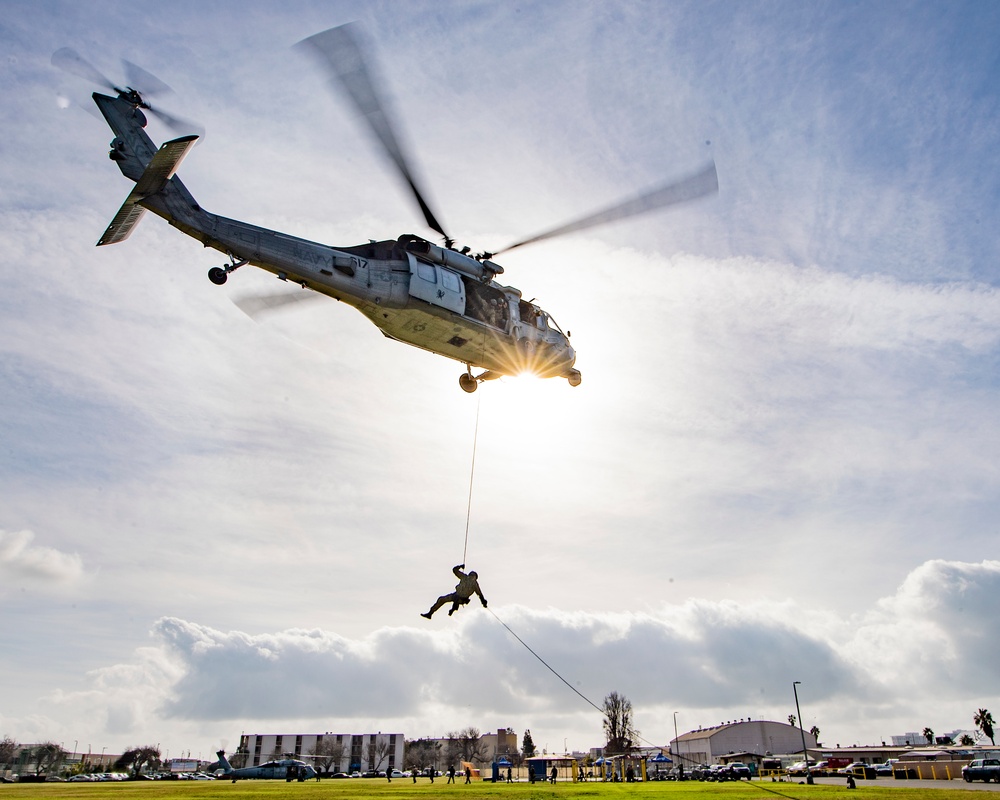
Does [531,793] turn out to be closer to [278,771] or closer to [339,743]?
[278,771]

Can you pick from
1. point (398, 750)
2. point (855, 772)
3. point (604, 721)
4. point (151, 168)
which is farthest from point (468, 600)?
point (398, 750)

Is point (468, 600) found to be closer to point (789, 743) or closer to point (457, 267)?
point (457, 267)

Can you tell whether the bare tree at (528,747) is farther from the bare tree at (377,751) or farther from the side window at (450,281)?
the side window at (450,281)

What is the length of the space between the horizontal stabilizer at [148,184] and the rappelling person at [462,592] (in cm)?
1301

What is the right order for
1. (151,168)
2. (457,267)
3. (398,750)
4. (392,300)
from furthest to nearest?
(398,750) → (457,267) → (392,300) → (151,168)

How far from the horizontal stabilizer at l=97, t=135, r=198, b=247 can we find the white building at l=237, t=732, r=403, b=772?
492 ft

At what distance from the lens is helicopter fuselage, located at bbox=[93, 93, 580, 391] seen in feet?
66.0

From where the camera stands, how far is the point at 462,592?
66.1 ft

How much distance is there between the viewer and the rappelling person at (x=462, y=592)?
19.9 metres

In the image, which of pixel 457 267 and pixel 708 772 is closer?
pixel 457 267

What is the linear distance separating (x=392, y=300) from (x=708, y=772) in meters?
64.0

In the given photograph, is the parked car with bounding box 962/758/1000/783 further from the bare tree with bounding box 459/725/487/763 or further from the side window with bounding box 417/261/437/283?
the bare tree with bounding box 459/725/487/763

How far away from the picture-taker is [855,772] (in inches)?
2416

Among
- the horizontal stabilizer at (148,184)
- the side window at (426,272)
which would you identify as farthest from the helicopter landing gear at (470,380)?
the horizontal stabilizer at (148,184)
